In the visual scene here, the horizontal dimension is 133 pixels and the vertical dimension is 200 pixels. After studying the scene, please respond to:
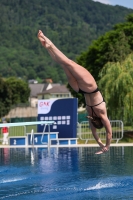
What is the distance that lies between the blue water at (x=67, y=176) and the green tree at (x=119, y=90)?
908 centimetres

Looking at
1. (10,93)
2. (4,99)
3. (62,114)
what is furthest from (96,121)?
(10,93)

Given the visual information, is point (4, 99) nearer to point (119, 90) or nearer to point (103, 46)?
point (103, 46)

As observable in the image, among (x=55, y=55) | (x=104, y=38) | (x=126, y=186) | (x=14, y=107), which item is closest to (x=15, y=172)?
(x=126, y=186)

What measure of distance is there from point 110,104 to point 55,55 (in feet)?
73.6

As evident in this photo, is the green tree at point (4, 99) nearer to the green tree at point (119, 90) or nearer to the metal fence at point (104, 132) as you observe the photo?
the green tree at point (119, 90)

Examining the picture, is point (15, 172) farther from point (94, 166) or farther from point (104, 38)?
point (104, 38)

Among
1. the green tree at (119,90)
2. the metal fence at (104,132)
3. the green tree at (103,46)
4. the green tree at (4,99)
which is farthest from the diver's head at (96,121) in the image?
the green tree at (4,99)

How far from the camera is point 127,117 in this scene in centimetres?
3073

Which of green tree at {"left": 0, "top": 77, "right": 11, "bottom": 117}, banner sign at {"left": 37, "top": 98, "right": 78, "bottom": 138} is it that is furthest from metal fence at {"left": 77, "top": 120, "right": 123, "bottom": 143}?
green tree at {"left": 0, "top": 77, "right": 11, "bottom": 117}

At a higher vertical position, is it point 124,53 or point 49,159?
point 124,53

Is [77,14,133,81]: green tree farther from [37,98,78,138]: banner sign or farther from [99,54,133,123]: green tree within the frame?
[37,98,78,138]: banner sign

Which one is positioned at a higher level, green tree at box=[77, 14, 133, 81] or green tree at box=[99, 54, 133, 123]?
green tree at box=[77, 14, 133, 81]

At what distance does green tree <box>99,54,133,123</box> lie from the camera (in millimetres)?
30672

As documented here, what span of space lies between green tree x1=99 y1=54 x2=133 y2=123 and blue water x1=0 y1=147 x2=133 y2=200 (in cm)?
908
